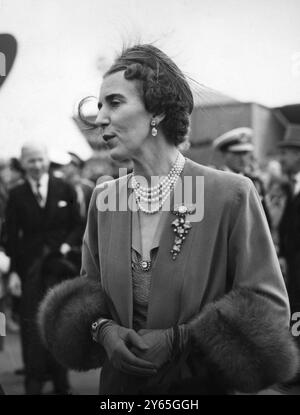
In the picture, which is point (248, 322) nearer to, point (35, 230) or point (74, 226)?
point (74, 226)

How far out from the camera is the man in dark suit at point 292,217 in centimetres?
311

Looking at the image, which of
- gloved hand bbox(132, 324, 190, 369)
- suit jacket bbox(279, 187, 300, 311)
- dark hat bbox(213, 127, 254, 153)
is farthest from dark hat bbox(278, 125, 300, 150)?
gloved hand bbox(132, 324, 190, 369)

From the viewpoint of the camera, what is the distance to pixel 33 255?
330 cm

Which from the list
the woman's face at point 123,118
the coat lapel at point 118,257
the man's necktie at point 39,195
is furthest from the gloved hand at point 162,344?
the man's necktie at point 39,195

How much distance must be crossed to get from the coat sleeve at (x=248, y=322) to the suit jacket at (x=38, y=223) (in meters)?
1.79

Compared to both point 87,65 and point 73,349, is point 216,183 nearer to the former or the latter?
point 73,349

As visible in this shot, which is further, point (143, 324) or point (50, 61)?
point (50, 61)

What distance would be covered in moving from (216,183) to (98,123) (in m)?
0.34

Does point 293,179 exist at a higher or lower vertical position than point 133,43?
lower

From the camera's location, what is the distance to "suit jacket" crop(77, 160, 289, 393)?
1542 mm

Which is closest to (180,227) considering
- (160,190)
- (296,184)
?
(160,190)

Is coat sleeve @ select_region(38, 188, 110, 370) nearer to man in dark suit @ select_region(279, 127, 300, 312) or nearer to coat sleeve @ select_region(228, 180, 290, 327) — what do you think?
coat sleeve @ select_region(228, 180, 290, 327)

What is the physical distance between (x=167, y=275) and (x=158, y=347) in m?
0.18
